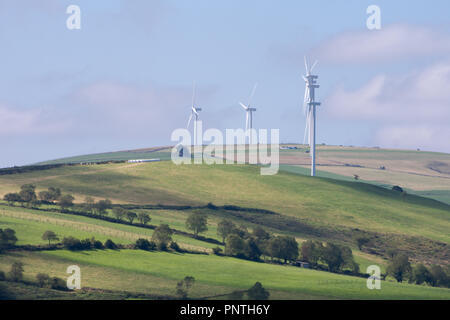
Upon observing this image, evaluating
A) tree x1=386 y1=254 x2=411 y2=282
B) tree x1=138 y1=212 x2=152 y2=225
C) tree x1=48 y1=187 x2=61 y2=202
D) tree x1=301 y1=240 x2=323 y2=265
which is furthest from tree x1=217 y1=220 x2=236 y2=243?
tree x1=48 y1=187 x2=61 y2=202

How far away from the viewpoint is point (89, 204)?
132125 millimetres

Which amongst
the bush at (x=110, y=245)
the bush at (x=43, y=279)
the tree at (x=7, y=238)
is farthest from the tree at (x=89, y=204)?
the bush at (x=43, y=279)

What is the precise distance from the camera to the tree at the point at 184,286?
82.4 m

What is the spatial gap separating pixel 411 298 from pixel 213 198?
70.7 meters

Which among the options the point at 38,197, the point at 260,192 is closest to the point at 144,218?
the point at 38,197

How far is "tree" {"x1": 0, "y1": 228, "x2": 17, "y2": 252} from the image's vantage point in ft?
315

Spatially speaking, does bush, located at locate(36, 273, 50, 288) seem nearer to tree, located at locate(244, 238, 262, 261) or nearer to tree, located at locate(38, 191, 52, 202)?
tree, located at locate(244, 238, 262, 261)

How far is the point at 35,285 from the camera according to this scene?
8119 cm

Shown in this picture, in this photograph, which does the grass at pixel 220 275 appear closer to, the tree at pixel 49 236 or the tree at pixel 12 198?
the tree at pixel 49 236

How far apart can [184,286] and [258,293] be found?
337 inches

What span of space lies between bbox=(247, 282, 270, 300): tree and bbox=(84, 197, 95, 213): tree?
5171 centimetres

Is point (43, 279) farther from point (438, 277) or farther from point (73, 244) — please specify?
point (438, 277)
